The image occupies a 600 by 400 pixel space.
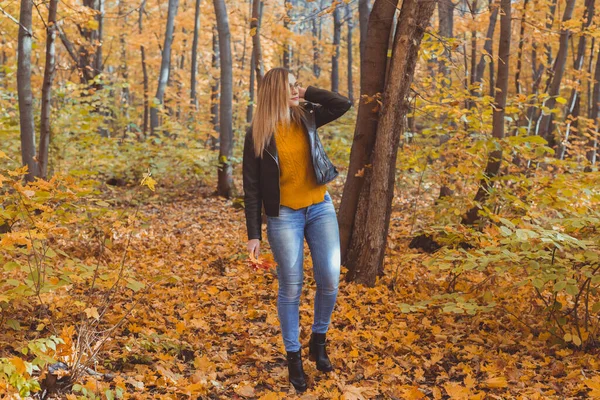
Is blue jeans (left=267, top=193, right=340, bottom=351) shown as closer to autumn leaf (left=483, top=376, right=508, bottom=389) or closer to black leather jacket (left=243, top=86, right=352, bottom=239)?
black leather jacket (left=243, top=86, right=352, bottom=239)

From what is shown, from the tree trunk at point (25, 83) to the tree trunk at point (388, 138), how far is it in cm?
395

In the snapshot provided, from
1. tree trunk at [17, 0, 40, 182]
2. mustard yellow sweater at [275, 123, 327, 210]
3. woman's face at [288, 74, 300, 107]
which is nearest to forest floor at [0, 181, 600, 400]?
mustard yellow sweater at [275, 123, 327, 210]

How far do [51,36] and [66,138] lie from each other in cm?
395

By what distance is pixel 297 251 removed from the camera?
317cm

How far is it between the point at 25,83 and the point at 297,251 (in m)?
4.51

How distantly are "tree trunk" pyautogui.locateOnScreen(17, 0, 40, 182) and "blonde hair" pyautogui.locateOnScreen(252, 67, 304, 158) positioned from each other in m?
3.91

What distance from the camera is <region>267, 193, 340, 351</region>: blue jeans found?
3.15m

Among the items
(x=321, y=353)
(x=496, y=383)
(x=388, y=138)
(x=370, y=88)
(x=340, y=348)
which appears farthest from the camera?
(x=370, y=88)

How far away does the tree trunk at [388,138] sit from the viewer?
4641mm

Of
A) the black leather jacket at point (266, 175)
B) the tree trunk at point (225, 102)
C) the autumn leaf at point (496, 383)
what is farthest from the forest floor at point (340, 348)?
the tree trunk at point (225, 102)

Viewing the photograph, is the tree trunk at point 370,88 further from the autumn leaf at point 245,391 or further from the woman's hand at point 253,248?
the autumn leaf at point 245,391

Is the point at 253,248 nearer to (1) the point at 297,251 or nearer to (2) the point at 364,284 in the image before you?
(1) the point at 297,251

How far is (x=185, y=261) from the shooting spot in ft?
20.6

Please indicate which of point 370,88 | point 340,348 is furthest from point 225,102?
point 340,348
